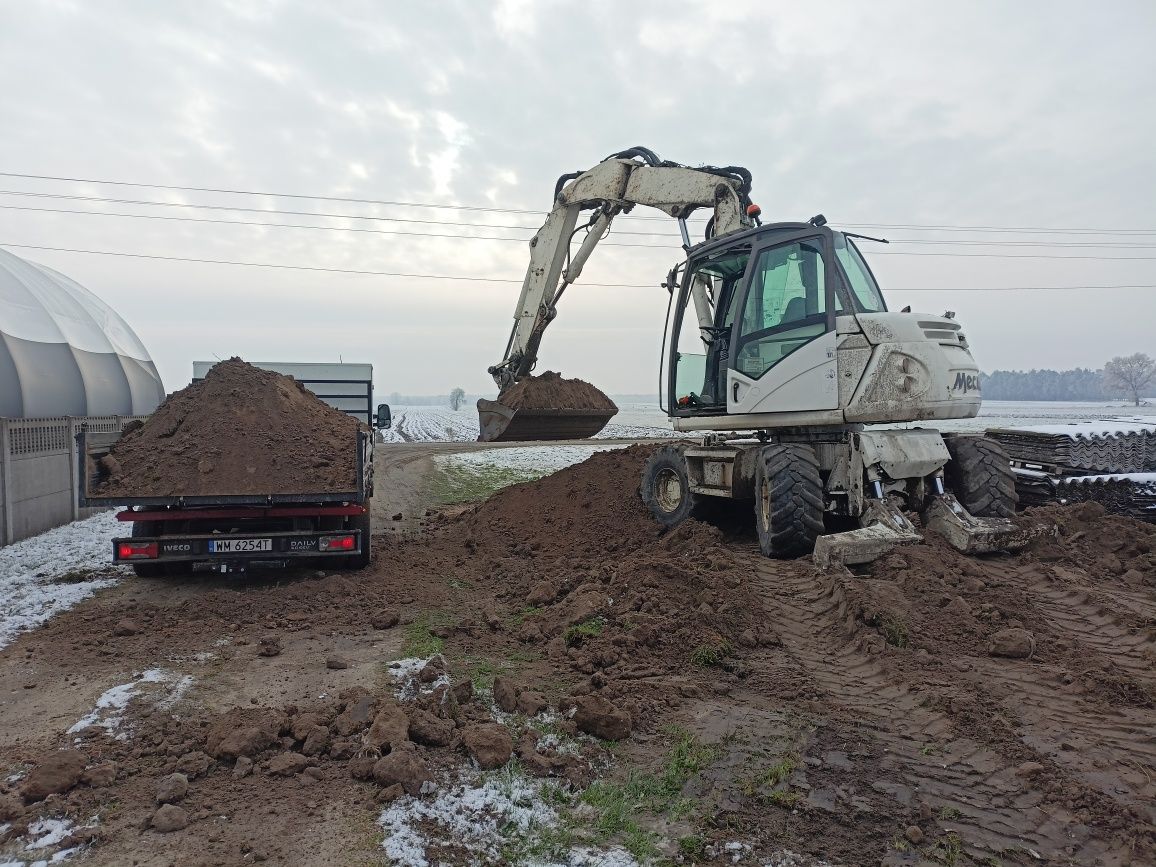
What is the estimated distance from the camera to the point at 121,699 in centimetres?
446

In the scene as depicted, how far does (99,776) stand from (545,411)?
14.8 m

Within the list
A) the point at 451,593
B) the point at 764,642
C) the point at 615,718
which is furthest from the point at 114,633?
the point at 764,642

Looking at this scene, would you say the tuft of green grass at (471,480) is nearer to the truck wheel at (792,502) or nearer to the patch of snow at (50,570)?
the patch of snow at (50,570)

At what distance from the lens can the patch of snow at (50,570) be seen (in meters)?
6.43

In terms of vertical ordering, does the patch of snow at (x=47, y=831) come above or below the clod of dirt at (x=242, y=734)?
below

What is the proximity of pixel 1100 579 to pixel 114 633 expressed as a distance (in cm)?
778

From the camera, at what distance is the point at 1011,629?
503 cm

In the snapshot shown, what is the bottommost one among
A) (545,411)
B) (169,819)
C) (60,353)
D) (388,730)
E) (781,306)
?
(169,819)

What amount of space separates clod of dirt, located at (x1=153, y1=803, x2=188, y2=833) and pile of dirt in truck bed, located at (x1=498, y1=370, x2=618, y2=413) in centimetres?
1456

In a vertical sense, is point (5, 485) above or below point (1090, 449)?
below

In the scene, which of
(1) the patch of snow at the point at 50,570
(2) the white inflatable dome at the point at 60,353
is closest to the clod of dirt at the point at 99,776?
(1) the patch of snow at the point at 50,570

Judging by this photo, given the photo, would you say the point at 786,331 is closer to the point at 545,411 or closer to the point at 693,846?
the point at 693,846

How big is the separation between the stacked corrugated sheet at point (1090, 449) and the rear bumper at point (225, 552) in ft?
29.9

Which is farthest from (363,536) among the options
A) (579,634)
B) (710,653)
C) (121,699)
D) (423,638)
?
(710,653)
